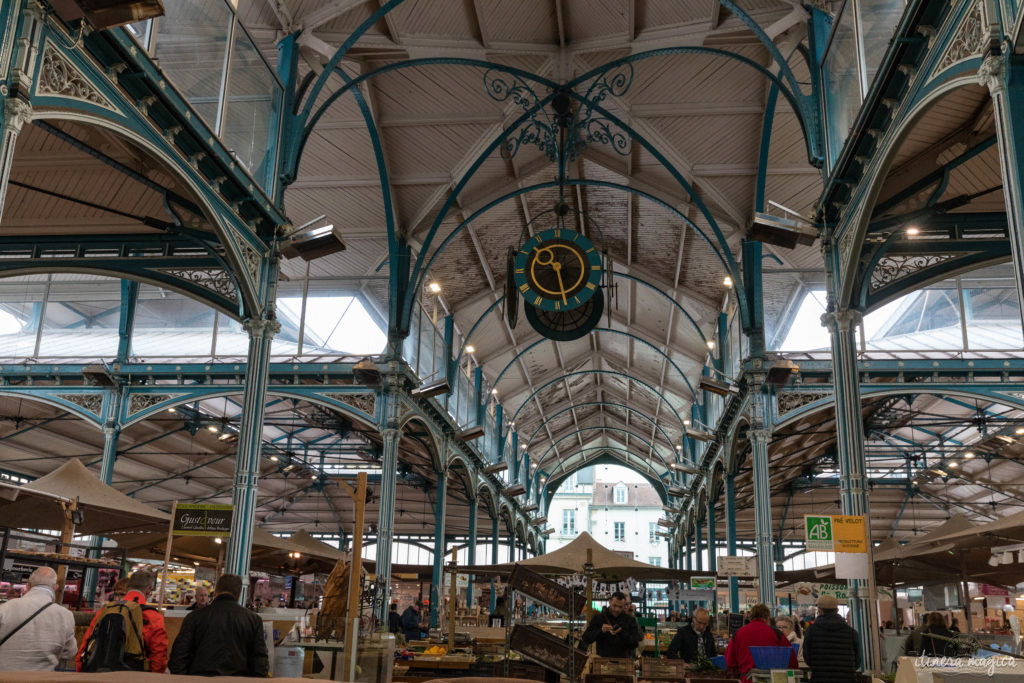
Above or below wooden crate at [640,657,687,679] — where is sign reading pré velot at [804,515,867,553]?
above

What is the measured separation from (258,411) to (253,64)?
4863 millimetres

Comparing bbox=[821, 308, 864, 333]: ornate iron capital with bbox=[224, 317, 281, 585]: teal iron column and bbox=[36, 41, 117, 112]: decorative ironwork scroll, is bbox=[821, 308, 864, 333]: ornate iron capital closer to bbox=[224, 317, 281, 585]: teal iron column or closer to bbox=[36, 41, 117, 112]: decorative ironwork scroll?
bbox=[224, 317, 281, 585]: teal iron column

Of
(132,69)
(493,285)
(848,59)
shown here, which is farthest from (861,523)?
(493,285)

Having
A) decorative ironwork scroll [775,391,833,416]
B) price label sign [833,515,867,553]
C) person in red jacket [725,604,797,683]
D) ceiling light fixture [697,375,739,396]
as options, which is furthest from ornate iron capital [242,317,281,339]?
decorative ironwork scroll [775,391,833,416]

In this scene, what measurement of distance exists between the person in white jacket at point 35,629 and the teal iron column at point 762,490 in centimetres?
1449

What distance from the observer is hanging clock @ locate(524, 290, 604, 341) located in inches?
557

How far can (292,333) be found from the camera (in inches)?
854

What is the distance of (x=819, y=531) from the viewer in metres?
10.5

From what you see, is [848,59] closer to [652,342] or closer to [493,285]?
[493,285]

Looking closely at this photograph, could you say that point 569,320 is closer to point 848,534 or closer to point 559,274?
point 559,274

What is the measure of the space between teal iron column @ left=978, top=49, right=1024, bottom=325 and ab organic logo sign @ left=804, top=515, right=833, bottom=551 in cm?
548

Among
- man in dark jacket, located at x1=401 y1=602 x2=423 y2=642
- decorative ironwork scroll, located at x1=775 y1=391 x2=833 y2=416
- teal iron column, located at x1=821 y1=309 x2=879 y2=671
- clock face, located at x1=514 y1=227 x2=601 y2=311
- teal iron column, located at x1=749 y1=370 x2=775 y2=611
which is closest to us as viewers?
teal iron column, located at x1=821 y1=309 x2=879 y2=671

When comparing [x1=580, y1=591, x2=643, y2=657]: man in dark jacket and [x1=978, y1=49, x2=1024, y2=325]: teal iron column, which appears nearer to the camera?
[x1=978, y1=49, x2=1024, y2=325]: teal iron column

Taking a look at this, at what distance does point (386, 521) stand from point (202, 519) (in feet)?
28.7
